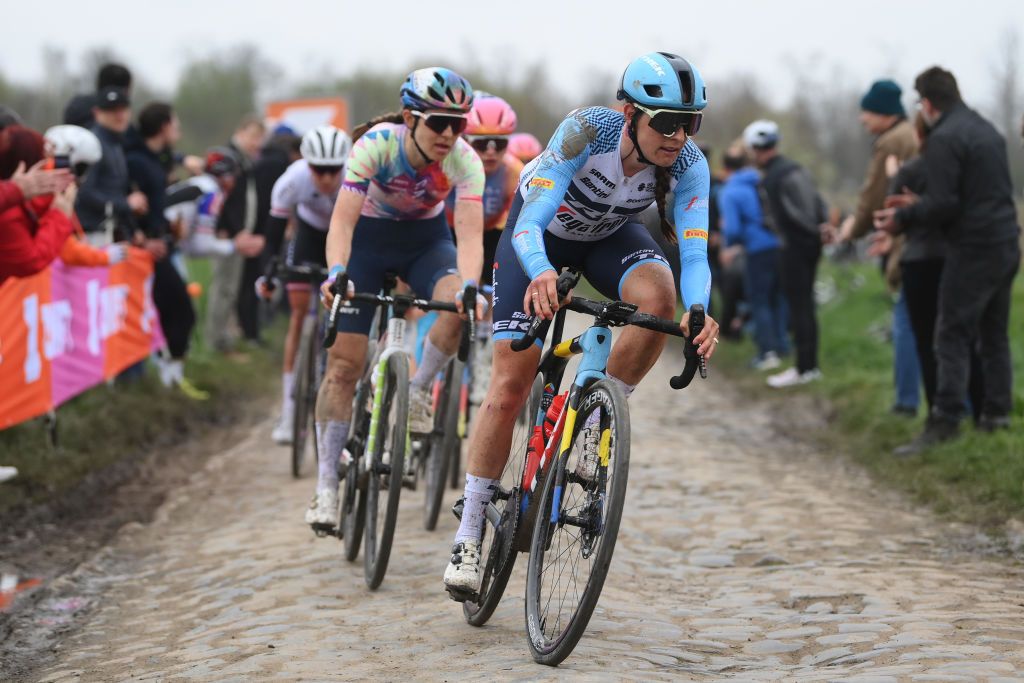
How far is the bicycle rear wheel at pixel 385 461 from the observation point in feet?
Answer: 21.0

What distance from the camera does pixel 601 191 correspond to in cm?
542

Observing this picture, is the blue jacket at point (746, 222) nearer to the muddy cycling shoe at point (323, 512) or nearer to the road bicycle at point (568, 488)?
the muddy cycling shoe at point (323, 512)

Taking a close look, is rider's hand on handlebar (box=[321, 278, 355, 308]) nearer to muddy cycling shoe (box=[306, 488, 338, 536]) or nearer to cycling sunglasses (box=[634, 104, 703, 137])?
muddy cycling shoe (box=[306, 488, 338, 536])

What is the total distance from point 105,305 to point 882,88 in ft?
22.9

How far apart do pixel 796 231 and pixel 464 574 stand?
950 centimetres

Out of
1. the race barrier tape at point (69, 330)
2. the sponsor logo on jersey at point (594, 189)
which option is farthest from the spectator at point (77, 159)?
the sponsor logo on jersey at point (594, 189)

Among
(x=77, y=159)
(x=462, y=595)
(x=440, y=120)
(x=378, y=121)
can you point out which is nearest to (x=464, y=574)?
(x=462, y=595)

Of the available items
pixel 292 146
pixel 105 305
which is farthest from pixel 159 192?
pixel 292 146

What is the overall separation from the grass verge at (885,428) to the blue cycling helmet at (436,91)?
402 centimetres

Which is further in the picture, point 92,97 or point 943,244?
point 92,97

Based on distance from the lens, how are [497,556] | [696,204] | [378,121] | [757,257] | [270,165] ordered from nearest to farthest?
1. [696,204]
2. [497,556]
3. [378,121]
4. [270,165]
5. [757,257]

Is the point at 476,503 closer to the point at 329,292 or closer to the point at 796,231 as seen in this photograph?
the point at 329,292

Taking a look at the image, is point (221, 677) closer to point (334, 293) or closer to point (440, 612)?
point (440, 612)

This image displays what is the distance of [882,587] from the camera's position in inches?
251
